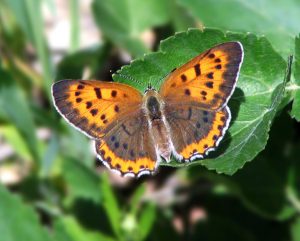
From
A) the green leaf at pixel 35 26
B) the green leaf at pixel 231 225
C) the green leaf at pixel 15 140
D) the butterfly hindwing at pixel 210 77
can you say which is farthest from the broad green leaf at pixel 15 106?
the butterfly hindwing at pixel 210 77

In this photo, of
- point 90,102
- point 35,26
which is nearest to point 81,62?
point 35,26

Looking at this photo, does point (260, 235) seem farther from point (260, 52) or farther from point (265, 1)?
point (260, 52)

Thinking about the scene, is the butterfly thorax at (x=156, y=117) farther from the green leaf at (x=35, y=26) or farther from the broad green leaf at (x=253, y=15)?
the green leaf at (x=35, y=26)

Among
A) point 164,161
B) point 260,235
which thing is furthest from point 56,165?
point 164,161

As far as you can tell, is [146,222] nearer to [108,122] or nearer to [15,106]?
[108,122]

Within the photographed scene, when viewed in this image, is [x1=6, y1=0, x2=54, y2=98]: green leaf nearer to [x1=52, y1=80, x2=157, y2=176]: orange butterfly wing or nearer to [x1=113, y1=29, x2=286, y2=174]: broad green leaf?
[x1=52, y1=80, x2=157, y2=176]: orange butterfly wing
